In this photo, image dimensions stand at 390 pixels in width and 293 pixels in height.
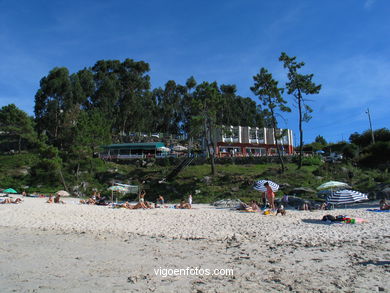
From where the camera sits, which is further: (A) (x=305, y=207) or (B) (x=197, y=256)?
(A) (x=305, y=207)

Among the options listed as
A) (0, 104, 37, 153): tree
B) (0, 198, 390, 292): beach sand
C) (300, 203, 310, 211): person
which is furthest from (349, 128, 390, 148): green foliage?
(0, 104, 37, 153): tree

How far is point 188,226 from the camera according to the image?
1086 centimetres

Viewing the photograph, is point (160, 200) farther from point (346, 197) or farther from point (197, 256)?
point (197, 256)

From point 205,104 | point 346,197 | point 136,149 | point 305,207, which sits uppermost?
point 205,104

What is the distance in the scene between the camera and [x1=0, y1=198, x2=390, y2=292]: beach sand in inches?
198

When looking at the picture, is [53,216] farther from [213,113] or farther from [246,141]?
[246,141]

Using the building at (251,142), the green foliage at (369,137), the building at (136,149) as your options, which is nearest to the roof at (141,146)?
the building at (136,149)

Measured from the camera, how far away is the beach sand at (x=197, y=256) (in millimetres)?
5023

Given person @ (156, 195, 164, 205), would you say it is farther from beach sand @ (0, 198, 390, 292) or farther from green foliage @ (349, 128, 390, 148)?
green foliage @ (349, 128, 390, 148)

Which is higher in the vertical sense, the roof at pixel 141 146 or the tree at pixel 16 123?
the tree at pixel 16 123

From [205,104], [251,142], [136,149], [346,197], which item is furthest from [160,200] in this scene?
[251,142]

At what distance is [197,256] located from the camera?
677 cm

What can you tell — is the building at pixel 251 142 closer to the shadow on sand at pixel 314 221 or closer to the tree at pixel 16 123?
the tree at pixel 16 123

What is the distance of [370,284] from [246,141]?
4103 cm
